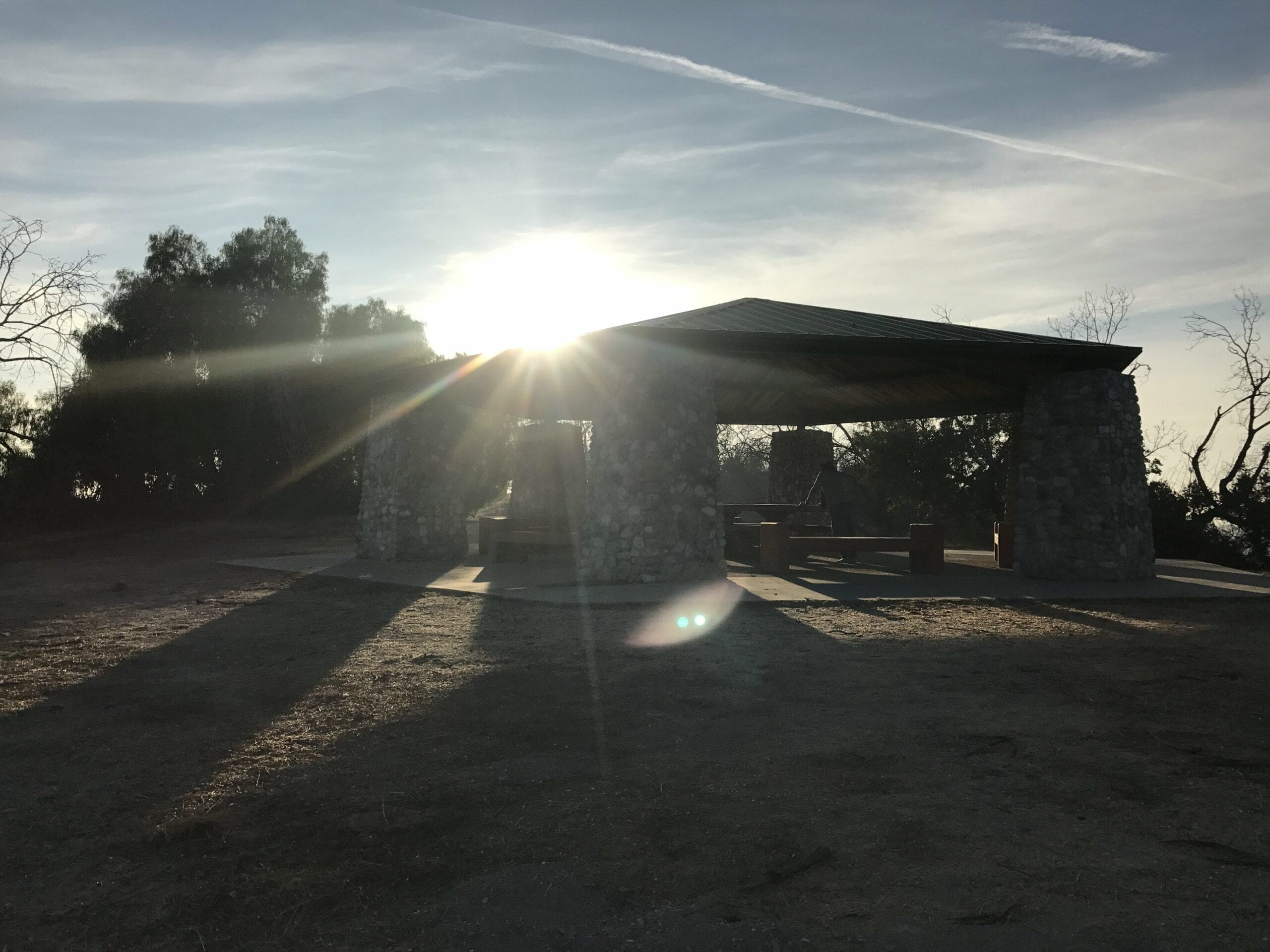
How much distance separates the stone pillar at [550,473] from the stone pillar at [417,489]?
Answer: 7.99 feet

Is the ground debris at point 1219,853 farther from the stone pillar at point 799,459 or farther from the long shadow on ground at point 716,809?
the stone pillar at point 799,459

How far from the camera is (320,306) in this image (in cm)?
2919

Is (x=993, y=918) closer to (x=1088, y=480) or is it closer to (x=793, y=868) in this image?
(x=793, y=868)

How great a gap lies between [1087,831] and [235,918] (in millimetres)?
3091

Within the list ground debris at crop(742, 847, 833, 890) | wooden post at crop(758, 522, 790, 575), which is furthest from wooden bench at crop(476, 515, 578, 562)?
ground debris at crop(742, 847, 833, 890)

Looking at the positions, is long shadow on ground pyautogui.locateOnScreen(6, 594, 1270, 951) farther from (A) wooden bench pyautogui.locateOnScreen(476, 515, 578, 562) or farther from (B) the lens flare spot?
(A) wooden bench pyautogui.locateOnScreen(476, 515, 578, 562)

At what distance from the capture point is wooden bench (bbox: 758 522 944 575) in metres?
11.9

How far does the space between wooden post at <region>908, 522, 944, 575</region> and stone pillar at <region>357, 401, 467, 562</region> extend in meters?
7.01

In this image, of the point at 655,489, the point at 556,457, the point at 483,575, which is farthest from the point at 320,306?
the point at 655,489

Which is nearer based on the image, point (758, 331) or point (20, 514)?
point (758, 331)

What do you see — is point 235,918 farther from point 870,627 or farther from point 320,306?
point 320,306

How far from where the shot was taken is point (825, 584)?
36.6 ft

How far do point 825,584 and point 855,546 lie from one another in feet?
3.37

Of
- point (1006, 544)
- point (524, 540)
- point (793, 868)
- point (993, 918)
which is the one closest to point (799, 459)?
point (1006, 544)
